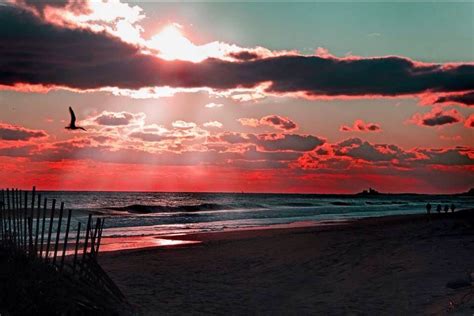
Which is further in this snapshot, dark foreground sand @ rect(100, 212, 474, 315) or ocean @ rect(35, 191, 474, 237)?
ocean @ rect(35, 191, 474, 237)

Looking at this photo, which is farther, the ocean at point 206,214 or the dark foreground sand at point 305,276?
the ocean at point 206,214

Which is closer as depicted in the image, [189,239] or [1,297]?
[1,297]

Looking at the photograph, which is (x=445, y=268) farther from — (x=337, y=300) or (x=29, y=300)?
(x=29, y=300)

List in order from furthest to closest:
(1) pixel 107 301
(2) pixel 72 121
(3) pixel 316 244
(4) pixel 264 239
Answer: (4) pixel 264 239 < (3) pixel 316 244 < (2) pixel 72 121 < (1) pixel 107 301

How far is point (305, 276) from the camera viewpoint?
50.9 feet

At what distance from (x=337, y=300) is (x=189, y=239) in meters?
16.4

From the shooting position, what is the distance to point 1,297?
899 centimetres

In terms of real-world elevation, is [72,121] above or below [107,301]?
above

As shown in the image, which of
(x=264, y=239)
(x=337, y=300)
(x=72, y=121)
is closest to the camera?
(x=337, y=300)

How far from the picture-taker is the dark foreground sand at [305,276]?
11961 millimetres

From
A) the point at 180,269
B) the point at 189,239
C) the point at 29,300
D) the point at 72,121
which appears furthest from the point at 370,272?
the point at 189,239

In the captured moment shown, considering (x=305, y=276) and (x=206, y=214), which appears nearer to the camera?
(x=305, y=276)

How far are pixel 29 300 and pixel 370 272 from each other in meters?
9.06

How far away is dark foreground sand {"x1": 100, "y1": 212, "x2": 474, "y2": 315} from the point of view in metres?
12.0
